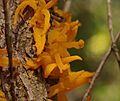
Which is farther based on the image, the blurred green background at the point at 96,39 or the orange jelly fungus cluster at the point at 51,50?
the blurred green background at the point at 96,39

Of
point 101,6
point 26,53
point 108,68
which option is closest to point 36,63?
point 26,53

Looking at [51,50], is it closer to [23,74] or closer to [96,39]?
[23,74]

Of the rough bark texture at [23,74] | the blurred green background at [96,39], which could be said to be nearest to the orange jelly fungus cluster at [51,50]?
the rough bark texture at [23,74]

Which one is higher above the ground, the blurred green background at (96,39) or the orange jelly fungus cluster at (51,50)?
the orange jelly fungus cluster at (51,50)

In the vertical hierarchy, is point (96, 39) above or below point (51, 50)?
below

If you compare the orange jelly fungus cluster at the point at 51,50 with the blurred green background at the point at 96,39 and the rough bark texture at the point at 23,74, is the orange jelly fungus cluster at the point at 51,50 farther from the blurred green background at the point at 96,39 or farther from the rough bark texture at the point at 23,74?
the blurred green background at the point at 96,39

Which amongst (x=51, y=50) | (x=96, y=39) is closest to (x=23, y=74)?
(x=51, y=50)
